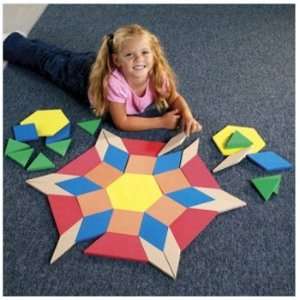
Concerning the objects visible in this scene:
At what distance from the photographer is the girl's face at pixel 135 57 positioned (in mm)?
1250

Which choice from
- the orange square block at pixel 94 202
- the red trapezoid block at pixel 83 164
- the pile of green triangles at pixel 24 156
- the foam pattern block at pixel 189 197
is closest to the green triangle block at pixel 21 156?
the pile of green triangles at pixel 24 156

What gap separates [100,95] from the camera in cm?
138

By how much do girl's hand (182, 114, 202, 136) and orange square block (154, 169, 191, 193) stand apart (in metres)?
0.18

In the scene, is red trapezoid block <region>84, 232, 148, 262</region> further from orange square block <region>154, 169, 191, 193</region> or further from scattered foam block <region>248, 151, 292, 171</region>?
scattered foam block <region>248, 151, 292, 171</region>

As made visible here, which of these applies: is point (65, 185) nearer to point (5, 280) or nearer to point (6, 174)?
point (6, 174)

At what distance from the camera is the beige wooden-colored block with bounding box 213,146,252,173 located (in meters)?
1.24

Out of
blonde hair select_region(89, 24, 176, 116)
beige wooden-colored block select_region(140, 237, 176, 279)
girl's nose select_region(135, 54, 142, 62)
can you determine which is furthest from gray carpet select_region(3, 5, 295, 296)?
girl's nose select_region(135, 54, 142, 62)

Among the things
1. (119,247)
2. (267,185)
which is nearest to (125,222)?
(119,247)

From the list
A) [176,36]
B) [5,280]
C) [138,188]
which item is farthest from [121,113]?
[176,36]

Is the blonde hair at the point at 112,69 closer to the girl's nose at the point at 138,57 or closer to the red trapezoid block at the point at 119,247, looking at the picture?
the girl's nose at the point at 138,57

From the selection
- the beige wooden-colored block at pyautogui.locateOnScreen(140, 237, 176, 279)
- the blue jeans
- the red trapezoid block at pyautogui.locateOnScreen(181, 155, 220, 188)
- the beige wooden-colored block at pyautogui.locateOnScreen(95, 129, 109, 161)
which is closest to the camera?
the beige wooden-colored block at pyautogui.locateOnScreen(140, 237, 176, 279)

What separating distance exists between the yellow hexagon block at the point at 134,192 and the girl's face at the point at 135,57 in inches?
12.9

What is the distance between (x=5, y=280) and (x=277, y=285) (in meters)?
0.65

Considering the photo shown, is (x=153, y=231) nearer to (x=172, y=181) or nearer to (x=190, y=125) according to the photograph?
(x=172, y=181)
